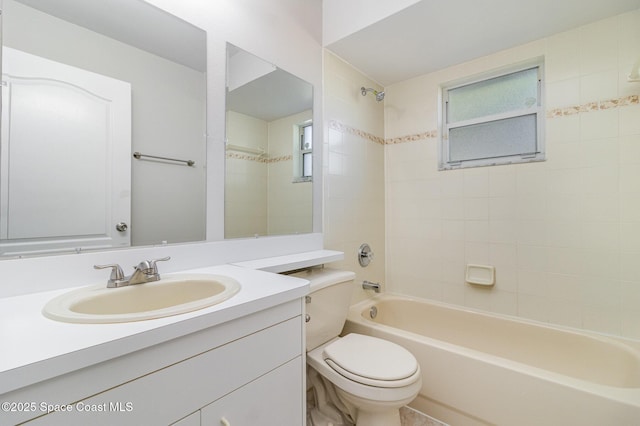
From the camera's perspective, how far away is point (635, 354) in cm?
142

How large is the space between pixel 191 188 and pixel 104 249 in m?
0.40

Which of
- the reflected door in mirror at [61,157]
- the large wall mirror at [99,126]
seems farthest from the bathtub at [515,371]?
the reflected door in mirror at [61,157]

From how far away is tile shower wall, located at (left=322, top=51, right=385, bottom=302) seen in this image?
1942 mm

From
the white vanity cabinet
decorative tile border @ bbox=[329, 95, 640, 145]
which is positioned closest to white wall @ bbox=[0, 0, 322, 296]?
decorative tile border @ bbox=[329, 95, 640, 145]

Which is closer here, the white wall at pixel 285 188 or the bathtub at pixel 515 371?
the bathtub at pixel 515 371

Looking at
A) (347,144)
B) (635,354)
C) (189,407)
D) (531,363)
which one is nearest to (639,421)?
(635,354)

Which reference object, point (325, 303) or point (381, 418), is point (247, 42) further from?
point (381, 418)

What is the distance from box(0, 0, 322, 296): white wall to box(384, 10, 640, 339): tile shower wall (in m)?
1.03

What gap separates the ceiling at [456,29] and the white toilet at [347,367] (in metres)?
1.52

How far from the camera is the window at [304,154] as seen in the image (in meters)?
1.78

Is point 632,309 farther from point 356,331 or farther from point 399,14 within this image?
point 399,14

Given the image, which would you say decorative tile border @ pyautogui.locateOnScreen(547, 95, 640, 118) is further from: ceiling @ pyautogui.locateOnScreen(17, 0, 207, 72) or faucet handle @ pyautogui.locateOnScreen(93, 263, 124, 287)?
faucet handle @ pyautogui.locateOnScreen(93, 263, 124, 287)

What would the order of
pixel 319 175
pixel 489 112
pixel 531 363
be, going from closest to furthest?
pixel 531 363 < pixel 319 175 < pixel 489 112

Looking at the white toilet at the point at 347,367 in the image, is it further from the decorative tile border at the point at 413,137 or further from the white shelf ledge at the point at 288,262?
the decorative tile border at the point at 413,137
